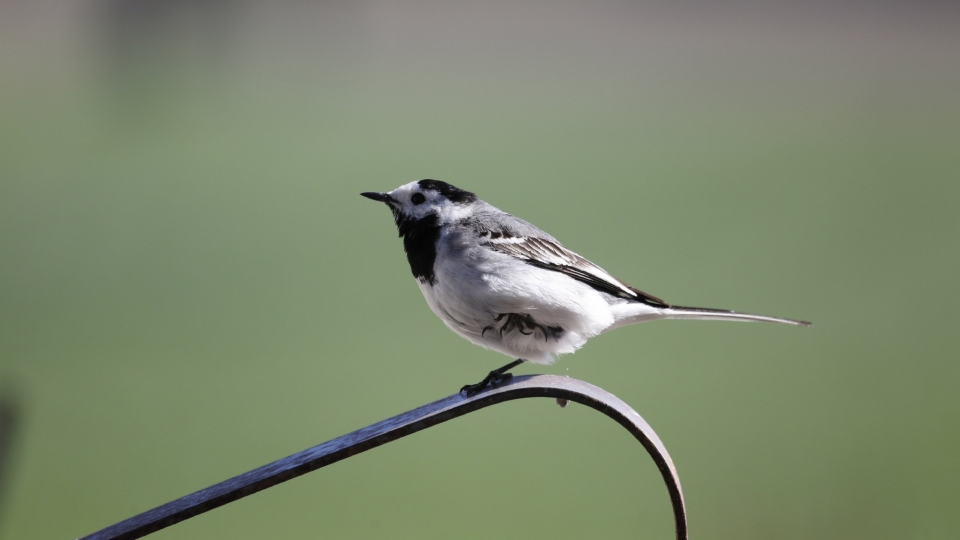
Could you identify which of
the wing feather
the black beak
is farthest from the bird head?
the wing feather

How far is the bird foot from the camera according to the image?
121cm

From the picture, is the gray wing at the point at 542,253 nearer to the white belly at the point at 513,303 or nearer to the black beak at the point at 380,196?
the white belly at the point at 513,303

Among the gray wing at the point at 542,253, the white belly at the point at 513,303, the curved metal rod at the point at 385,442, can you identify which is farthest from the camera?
the gray wing at the point at 542,253

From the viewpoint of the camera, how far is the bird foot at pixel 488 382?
1206 millimetres

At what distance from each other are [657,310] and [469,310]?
1.29ft

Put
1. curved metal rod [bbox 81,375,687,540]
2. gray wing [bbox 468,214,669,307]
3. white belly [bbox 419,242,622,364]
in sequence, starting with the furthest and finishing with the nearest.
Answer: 1. gray wing [bbox 468,214,669,307]
2. white belly [bbox 419,242,622,364]
3. curved metal rod [bbox 81,375,687,540]

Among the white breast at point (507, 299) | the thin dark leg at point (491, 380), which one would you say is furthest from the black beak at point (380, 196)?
the thin dark leg at point (491, 380)

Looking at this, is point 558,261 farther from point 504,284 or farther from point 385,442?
point 385,442

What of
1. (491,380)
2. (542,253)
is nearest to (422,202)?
(542,253)

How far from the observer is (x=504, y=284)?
1193 mm

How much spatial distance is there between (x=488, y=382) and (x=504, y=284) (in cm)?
20

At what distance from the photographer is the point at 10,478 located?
2463 mm

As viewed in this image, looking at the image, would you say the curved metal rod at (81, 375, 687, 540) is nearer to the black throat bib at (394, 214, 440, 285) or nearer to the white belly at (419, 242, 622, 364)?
the white belly at (419, 242, 622, 364)

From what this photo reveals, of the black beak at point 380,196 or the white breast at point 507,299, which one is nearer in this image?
the white breast at point 507,299
